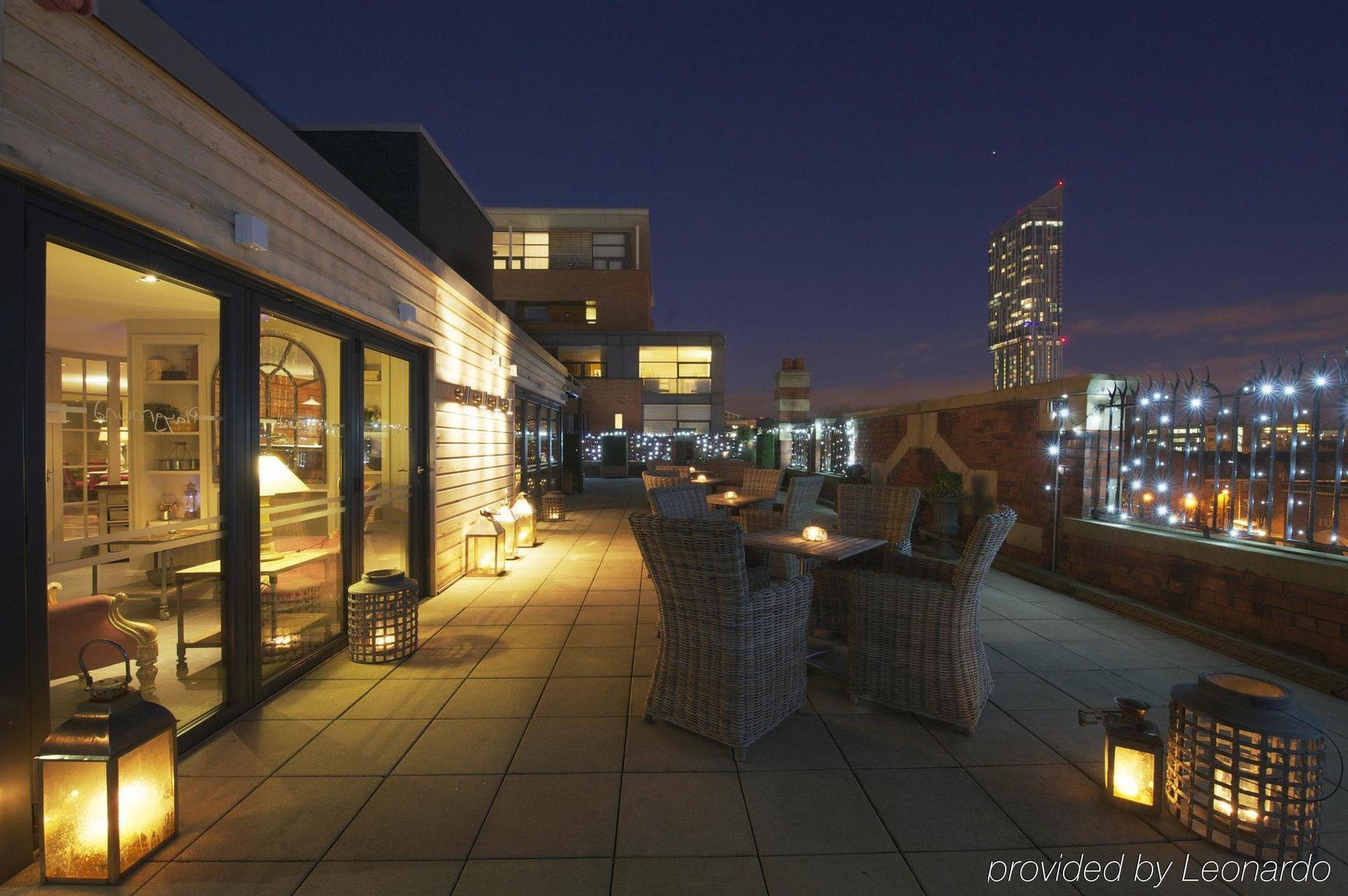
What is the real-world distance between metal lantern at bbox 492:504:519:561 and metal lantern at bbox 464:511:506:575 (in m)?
0.21

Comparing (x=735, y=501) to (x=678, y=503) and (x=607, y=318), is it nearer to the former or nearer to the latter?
(x=678, y=503)

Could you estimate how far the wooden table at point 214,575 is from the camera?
259 cm

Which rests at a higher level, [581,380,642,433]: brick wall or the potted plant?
[581,380,642,433]: brick wall

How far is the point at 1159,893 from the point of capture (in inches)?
64.6

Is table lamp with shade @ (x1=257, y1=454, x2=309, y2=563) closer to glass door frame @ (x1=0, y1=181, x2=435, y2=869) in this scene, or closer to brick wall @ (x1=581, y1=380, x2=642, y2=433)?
glass door frame @ (x1=0, y1=181, x2=435, y2=869)

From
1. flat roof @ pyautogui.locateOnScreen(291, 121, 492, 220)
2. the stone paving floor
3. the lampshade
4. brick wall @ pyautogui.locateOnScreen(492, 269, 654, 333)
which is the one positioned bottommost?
the stone paving floor

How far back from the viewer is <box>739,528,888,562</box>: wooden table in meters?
3.07

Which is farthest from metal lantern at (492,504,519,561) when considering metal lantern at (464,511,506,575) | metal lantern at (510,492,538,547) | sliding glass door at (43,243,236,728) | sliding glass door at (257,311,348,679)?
sliding glass door at (43,243,236,728)

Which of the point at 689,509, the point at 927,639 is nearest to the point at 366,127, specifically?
the point at 689,509

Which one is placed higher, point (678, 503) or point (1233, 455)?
point (1233, 455)

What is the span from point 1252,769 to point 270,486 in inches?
160

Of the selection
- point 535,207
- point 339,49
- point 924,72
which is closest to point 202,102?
point 339,49

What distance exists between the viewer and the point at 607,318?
79.8ft

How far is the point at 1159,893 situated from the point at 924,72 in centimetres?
1600
